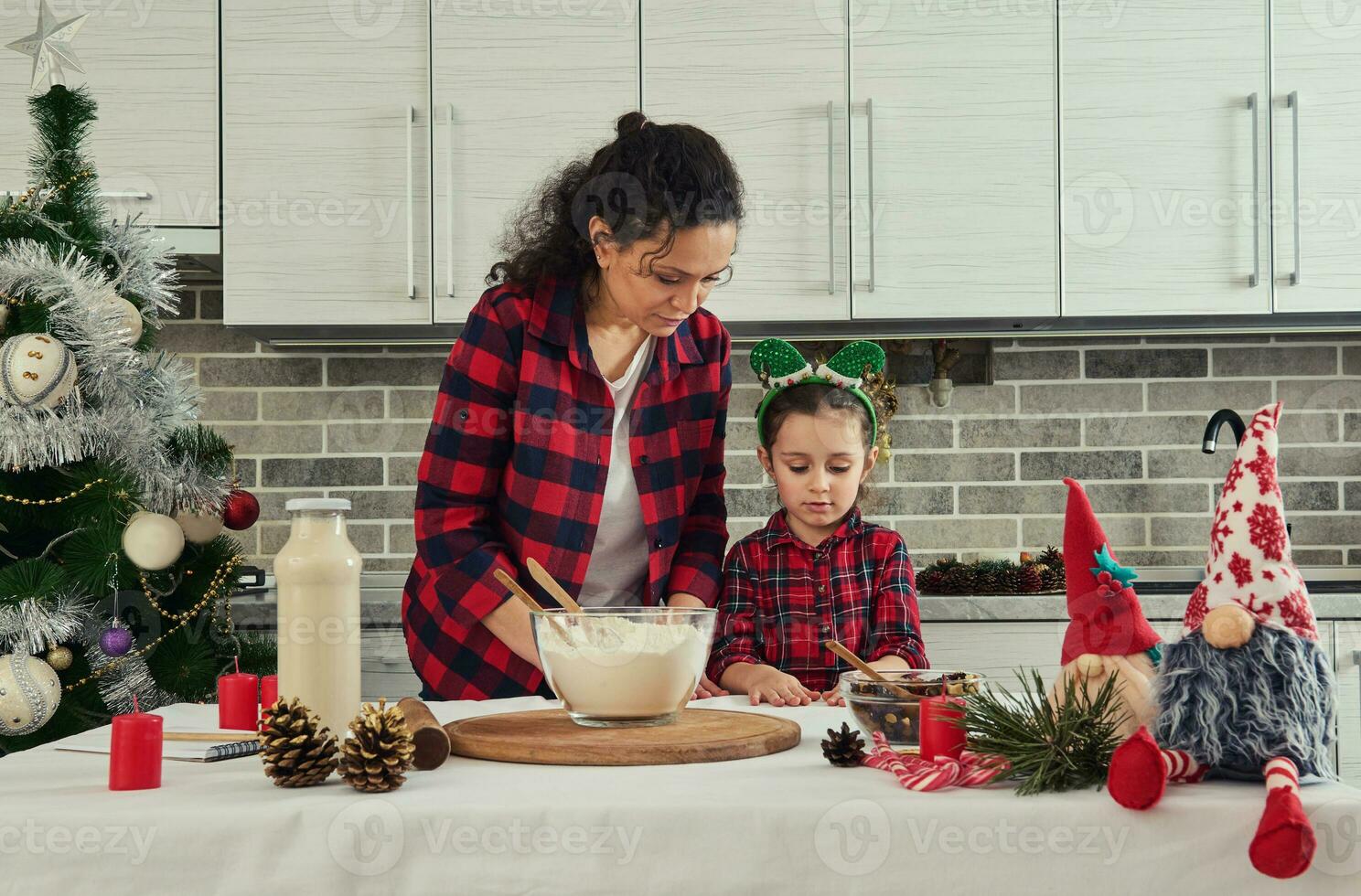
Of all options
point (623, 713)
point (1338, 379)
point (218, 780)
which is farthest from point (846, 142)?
point (218, 780)

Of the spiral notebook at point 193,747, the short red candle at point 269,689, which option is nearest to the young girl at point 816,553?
the short red candle at point 269,689

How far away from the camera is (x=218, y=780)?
860 millimetres

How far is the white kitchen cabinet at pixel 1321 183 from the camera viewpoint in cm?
270

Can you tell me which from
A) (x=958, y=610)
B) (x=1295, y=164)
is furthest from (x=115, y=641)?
(x=1295, y=164)

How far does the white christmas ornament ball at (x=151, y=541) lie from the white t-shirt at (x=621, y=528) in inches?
27.6

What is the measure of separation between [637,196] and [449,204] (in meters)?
1.27

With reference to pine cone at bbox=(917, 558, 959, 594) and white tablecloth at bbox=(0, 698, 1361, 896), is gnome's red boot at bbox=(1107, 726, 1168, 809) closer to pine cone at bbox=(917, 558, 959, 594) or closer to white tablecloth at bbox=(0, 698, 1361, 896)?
white tablecloth at bbox=(0, 698, 1361, 896)

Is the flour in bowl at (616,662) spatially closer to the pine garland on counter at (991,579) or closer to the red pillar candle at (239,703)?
the red pillar candle at (239,703)

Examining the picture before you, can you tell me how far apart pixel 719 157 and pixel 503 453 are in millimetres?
489

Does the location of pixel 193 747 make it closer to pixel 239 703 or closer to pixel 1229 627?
pixel 239 703

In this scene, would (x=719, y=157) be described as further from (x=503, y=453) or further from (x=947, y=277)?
(x=947, y=277)

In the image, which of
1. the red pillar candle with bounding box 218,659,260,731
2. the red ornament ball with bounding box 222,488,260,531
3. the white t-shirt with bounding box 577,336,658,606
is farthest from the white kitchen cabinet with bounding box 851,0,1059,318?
the red pillar candle with bounding box 218,659,260,731

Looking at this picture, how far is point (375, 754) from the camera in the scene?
0.80 meters

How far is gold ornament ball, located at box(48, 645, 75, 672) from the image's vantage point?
1.93 m
